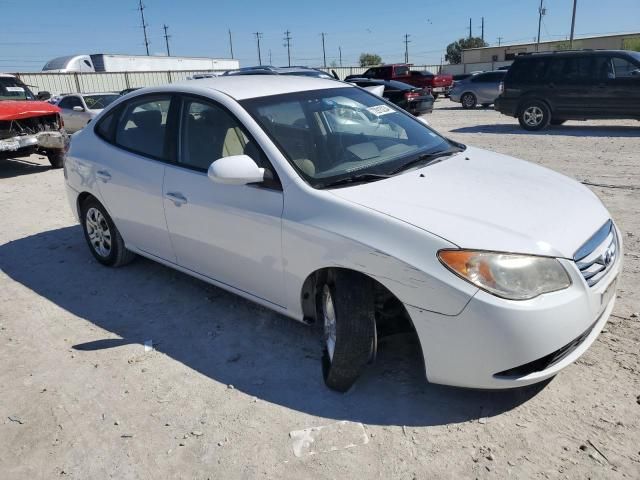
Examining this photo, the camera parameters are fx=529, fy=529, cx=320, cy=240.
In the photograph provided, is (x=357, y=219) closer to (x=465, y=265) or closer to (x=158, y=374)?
(x=465, y=265)

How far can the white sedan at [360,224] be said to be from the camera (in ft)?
8.05

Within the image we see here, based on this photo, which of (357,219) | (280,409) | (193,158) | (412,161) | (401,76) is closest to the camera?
(357,219)

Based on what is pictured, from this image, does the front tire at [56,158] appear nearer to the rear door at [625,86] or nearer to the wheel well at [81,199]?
the wheel well at [81,199]

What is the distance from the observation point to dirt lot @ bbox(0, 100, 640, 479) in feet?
8.21

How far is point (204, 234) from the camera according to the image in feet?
11.9

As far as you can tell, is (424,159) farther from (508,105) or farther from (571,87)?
(508,105)

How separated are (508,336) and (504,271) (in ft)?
0.96

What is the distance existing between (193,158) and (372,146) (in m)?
1.27

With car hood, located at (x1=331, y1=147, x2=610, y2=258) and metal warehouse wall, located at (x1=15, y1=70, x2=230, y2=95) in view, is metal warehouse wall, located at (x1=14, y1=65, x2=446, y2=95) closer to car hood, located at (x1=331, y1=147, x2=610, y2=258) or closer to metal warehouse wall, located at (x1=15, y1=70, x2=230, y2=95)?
metal warehouse wall, located at (x1=15, y1=70, x2=230, y2=95)

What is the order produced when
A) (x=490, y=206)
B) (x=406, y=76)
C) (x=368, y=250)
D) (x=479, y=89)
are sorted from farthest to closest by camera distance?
(x=406, y=76), (x=479, y=89), (x=490, y=206), (x=368, y=250)

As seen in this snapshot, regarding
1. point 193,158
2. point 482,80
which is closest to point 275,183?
point 193,158

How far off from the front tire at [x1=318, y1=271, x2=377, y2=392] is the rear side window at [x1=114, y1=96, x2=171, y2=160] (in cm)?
194

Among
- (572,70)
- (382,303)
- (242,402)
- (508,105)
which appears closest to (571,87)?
(572,70)

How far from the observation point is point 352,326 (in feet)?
9.13
